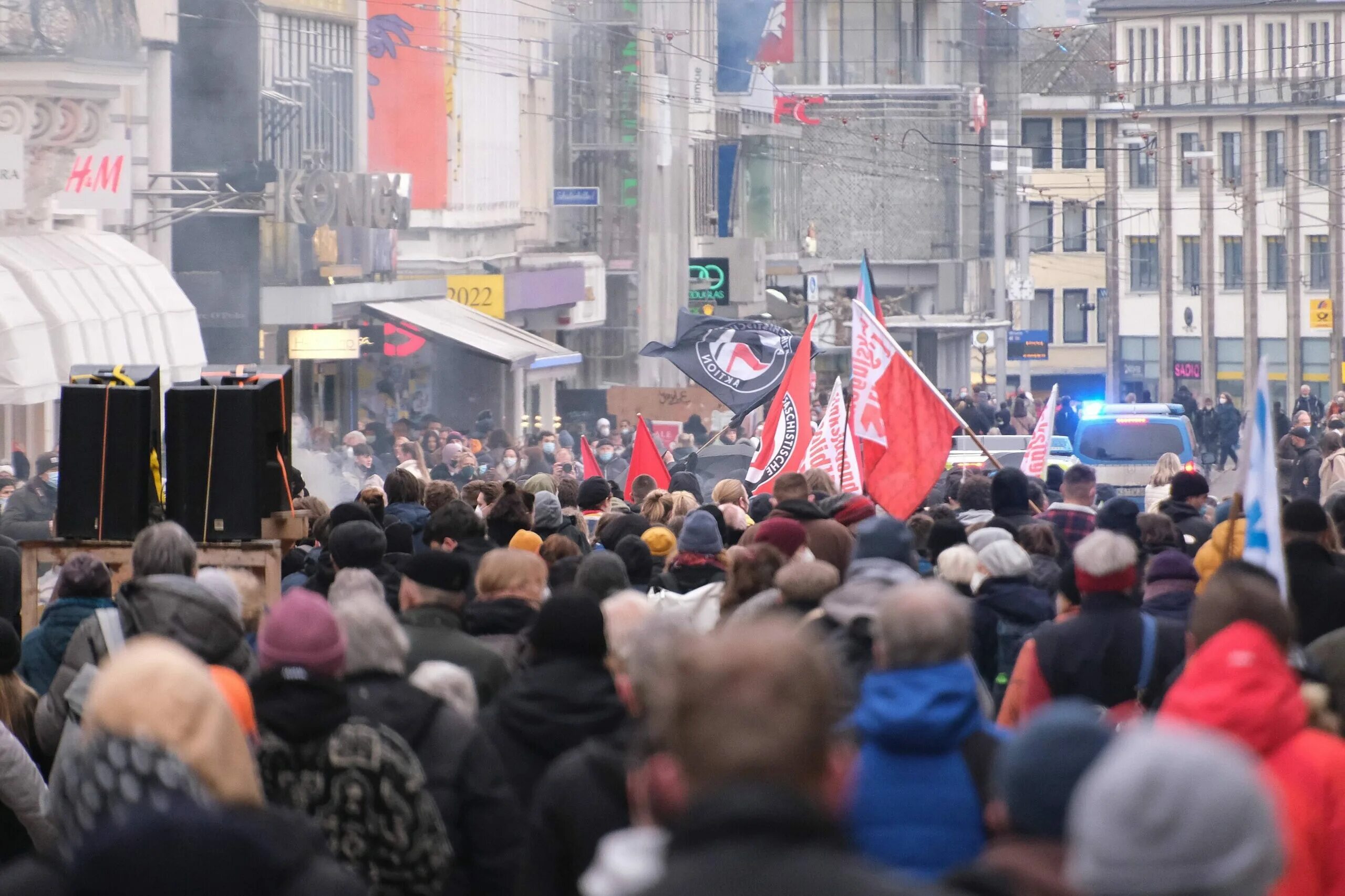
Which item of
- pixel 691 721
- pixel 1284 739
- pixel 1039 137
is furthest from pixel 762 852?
pixel 1039 137

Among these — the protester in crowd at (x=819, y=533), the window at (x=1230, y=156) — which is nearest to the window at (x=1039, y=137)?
the window at (x=1230, y=156)

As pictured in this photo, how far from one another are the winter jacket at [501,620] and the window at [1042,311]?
74379mm

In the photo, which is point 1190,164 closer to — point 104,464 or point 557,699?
point 104,464

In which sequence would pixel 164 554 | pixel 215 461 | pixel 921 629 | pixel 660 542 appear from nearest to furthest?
pixel 921 629 < pixel 164 554 < pixel 215 461 < pixel 660 542

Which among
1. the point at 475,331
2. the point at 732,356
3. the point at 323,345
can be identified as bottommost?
the point at 732,356

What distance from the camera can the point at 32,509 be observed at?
48.2 ft

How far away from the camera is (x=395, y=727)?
4855 millimetres

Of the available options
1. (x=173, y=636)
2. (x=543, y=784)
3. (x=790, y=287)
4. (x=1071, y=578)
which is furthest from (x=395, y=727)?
(x=790, y=287)

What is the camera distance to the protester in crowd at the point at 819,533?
870 centimetres

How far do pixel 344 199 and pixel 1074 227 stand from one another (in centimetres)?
5342

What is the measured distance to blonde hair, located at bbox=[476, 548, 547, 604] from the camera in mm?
6676

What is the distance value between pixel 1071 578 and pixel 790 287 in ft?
184

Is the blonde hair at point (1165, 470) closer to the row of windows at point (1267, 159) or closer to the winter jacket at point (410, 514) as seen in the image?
the winter jacket at point (410, 514)

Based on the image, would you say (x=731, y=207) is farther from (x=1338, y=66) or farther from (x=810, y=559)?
(x=810, y=559)
